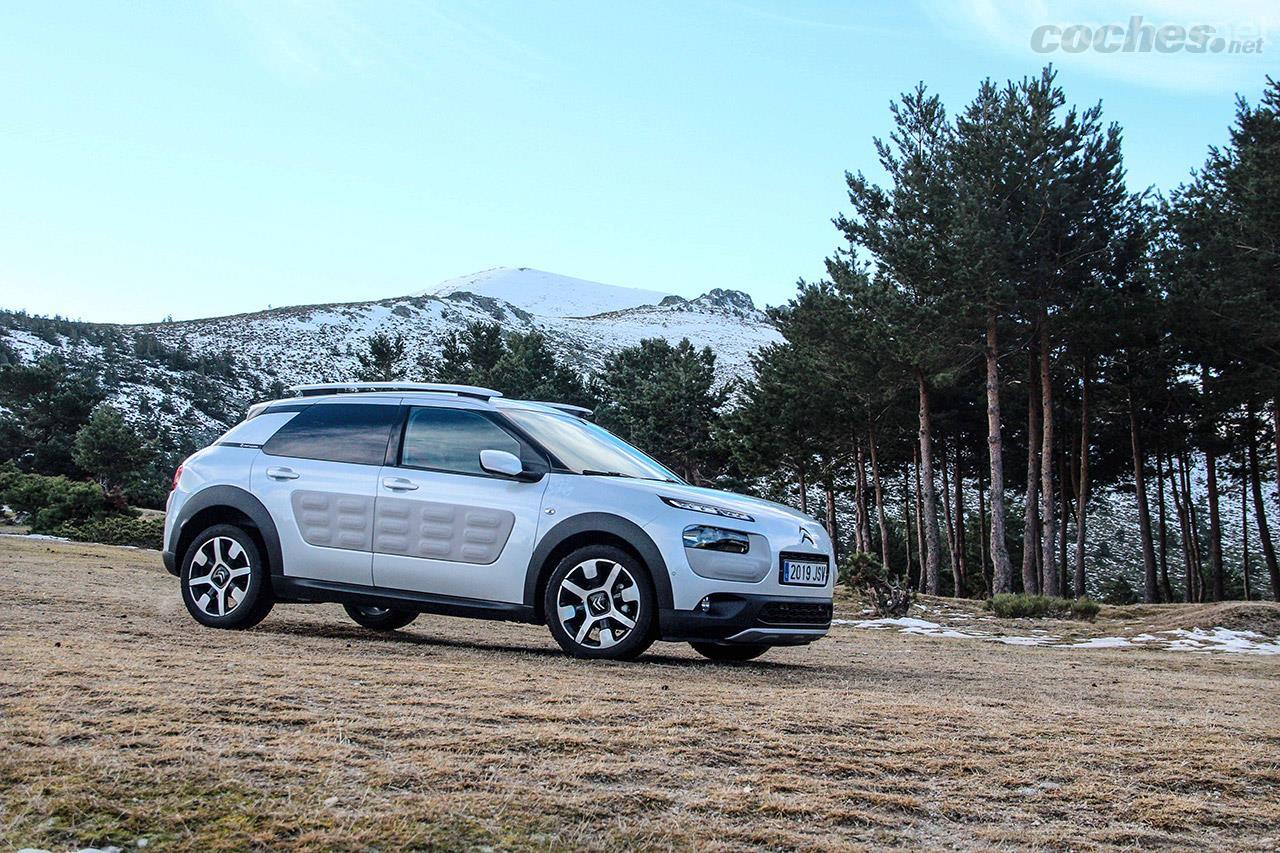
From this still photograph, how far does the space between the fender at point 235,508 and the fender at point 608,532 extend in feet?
6.83

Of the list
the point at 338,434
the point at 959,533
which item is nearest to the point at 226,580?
the point at 338,434

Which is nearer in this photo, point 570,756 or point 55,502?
point 570,756

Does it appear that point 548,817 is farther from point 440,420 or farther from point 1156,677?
point 1156,677

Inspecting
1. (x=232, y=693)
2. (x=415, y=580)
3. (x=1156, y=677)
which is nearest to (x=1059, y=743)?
(x=232, y=693)

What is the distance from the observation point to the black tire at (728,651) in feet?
29.4

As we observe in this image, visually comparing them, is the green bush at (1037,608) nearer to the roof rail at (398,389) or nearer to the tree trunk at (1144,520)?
the roof rail at (398,389)

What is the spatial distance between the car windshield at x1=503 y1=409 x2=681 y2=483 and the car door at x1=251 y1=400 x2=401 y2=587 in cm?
105

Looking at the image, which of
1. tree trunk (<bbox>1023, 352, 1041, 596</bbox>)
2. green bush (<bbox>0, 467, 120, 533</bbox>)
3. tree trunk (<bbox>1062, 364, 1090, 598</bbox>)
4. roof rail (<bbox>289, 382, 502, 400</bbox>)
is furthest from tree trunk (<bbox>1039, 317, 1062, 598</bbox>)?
roof rail (<bbox>289, 382, 502, 400</bbox>)

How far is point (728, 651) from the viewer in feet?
29.6

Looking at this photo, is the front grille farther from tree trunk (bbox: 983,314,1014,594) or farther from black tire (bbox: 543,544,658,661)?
tree trunk (bbox: 983,314,1014,594)

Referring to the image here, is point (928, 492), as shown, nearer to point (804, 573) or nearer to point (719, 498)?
point (804, 573)

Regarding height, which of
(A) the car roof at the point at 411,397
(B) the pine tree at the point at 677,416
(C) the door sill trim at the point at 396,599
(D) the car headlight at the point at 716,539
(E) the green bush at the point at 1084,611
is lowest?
(C) the door sill trim at the point at 396,599

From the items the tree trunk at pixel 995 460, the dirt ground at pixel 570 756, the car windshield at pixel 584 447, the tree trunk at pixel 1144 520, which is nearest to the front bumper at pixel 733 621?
the dirt ground at pixel 570 756

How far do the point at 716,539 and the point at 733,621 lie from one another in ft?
1.80
